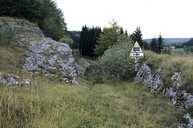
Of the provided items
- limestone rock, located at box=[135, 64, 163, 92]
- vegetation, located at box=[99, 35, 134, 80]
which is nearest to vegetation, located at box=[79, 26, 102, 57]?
vegetation, located at box=[99, 35, 134, 80]

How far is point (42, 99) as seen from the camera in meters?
5.66

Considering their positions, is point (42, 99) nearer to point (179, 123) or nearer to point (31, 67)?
point (179, 123)

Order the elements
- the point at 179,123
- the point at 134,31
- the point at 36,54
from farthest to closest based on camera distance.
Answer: the point at 134,31 < the point at 36,54 < the point at 179,123

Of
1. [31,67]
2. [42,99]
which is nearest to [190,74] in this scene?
[31,67]

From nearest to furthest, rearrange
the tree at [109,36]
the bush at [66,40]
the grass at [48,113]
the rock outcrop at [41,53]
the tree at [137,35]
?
the grass at [48,113], the rock outcrop at [41,53], the tree at [109,36], the bush at [66,40], the tree at [137,35]

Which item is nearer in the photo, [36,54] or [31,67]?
[31,67]

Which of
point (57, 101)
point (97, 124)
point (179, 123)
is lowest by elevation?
point (179, 123)

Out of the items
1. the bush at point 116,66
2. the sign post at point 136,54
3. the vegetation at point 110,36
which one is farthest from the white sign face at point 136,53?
the vegetation at point 110,36

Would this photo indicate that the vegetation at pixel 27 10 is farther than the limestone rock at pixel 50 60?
Yes

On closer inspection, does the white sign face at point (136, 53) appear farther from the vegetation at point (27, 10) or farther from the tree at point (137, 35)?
the tree at point (137, 35)

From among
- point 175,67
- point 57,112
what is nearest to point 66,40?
point 175,67

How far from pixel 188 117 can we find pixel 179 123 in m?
→ 0.31

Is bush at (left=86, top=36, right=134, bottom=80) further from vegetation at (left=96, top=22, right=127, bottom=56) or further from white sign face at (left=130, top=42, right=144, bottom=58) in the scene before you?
vegetation at (left=96, top=22, right=127, bottom=56)

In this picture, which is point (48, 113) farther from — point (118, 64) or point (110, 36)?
point (110, 36)
